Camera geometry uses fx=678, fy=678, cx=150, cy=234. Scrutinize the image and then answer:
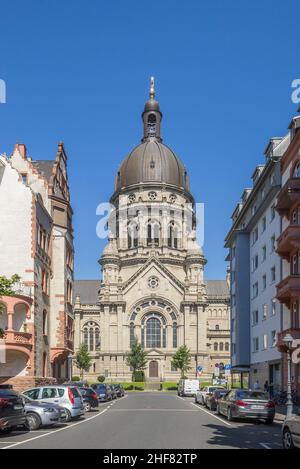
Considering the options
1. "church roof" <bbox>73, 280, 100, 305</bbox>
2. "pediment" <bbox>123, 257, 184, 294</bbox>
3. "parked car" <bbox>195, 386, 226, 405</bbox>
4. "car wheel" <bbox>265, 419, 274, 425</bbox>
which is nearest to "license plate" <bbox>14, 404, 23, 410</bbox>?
"car wheel" <bbox>265, 419, 274, 425</bbox>

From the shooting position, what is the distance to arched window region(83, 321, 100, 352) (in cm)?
11856

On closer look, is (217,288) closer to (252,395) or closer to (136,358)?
(136,358)

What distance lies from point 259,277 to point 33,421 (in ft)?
102

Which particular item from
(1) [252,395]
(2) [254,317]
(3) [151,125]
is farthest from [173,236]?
(1) [252,395]

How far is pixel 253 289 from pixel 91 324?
70523 mm

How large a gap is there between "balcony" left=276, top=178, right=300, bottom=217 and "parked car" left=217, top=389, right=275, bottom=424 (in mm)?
12925

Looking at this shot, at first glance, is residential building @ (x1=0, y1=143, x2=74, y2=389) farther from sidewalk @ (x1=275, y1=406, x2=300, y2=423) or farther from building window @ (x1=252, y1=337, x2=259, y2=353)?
sidewalk @ (x1=275, y1=406, x2=300, y2=423)

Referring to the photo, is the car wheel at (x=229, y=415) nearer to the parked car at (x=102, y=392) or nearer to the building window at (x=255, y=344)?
the parked car at (x=102, y=392)

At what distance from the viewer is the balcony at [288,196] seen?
1442 inches

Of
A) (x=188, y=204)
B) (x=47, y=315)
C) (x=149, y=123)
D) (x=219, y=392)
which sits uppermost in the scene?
(x=149, y=123)

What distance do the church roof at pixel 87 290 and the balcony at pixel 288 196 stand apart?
89978 millimetres

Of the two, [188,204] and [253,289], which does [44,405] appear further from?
[188,204]

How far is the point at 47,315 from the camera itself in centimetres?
4775
